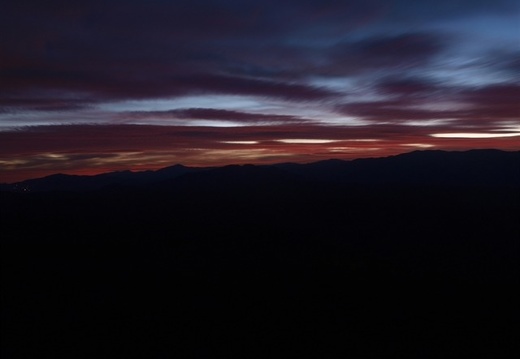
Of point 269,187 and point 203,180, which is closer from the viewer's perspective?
point 269,187

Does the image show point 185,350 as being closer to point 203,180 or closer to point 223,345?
point 223,345

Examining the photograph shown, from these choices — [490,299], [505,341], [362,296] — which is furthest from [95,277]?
[490,299]

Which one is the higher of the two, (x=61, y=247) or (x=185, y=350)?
(x=61, y=247)

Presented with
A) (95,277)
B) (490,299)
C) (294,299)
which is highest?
(95,277)

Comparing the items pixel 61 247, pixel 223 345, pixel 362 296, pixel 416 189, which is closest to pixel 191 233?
pixel 61 247

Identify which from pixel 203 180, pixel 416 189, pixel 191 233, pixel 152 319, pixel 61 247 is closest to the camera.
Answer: pixel 152 319

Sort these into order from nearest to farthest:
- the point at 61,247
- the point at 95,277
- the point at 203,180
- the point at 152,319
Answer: the point at 152,319
the point at 95,277
the point at 61,247
the point at 203,180
